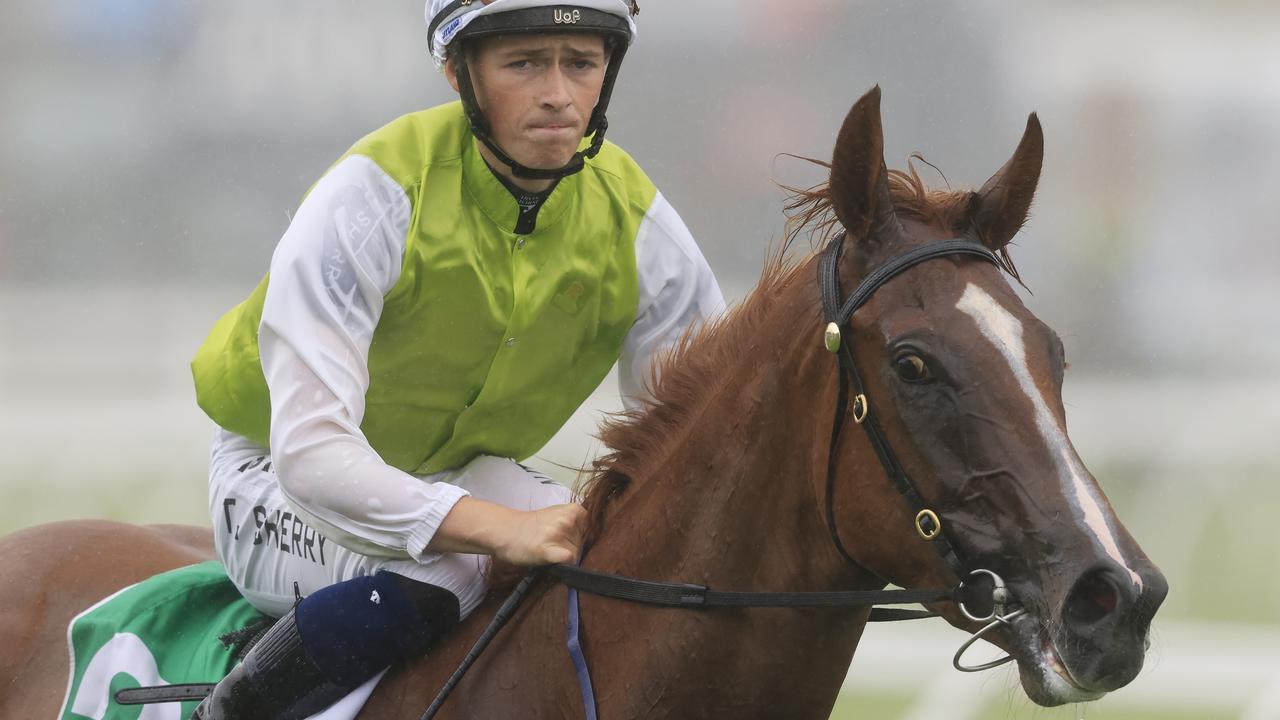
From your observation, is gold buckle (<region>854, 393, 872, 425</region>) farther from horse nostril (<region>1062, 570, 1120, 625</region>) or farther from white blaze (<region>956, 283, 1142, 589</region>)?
horse nostril (<region>1062, 570, 1120, 625</region>)

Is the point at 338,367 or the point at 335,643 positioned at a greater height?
the point at 338,367

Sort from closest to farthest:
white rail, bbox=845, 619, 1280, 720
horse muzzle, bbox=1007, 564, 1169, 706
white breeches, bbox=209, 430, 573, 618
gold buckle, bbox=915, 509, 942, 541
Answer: horse muzzle, bbox=1007, 564, 1169, 706
gold buckle, bbox=915, 509, 942, 541
white breeches, bbox=209, 430, 573, 618
white rail, bbox=845, 619, 1280, 720

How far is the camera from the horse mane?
2152mm

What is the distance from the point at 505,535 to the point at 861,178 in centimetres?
76

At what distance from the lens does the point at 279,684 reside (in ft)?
7.91

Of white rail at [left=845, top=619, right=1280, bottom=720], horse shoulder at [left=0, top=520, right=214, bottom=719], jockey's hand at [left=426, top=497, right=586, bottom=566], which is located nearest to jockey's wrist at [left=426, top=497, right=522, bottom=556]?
jockey's hand at [left=426, top=497, right=586, bottom=566]

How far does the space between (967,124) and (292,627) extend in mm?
6799

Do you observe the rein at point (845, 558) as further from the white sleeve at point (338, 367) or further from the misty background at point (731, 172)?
the misty background at point (731, 172)

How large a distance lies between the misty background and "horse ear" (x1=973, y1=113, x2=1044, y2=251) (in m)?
5.69

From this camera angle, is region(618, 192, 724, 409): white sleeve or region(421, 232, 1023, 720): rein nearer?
region(421, 232, 1023, 720): rein

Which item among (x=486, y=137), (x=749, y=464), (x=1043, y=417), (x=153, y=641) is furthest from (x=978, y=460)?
(x=153, y=641)

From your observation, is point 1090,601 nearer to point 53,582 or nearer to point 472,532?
point 472,532

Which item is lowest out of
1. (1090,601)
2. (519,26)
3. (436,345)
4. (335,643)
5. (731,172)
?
(731,172)

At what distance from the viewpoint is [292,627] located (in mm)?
2430
